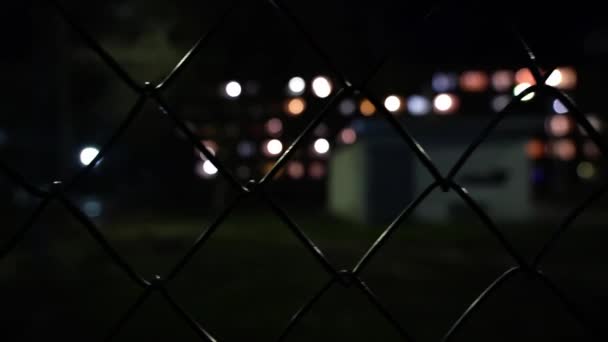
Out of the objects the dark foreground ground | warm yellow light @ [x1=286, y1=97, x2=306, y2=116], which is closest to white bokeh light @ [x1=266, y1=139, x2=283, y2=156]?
the dark foreground ground

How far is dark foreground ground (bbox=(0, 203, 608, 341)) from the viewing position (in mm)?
4480

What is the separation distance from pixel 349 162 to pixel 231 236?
4624mm

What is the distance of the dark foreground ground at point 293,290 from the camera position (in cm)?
448

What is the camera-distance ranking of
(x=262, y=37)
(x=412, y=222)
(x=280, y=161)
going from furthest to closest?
1. (x=412, y=222)
2. (x=262, y=37)
3. (x=280, y=161)

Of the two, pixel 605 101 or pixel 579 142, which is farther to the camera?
pixel 579 142

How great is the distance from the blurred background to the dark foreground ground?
0.03 metres

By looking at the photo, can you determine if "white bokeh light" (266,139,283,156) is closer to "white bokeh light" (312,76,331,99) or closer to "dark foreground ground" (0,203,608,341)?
"white bokeh light" (312,76,331,99)

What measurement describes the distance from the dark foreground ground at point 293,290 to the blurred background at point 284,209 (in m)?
0.03

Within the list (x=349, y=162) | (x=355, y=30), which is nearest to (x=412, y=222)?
(x=349, y=162)

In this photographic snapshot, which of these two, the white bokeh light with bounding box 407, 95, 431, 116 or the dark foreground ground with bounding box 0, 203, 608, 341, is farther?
A: the white bokeh light with bounding box 407, 95, 431, 116

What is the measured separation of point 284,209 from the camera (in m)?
1.97

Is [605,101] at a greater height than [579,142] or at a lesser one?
lesser

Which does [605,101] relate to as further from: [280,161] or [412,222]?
[280,161]

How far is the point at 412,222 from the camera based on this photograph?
1240 cm
